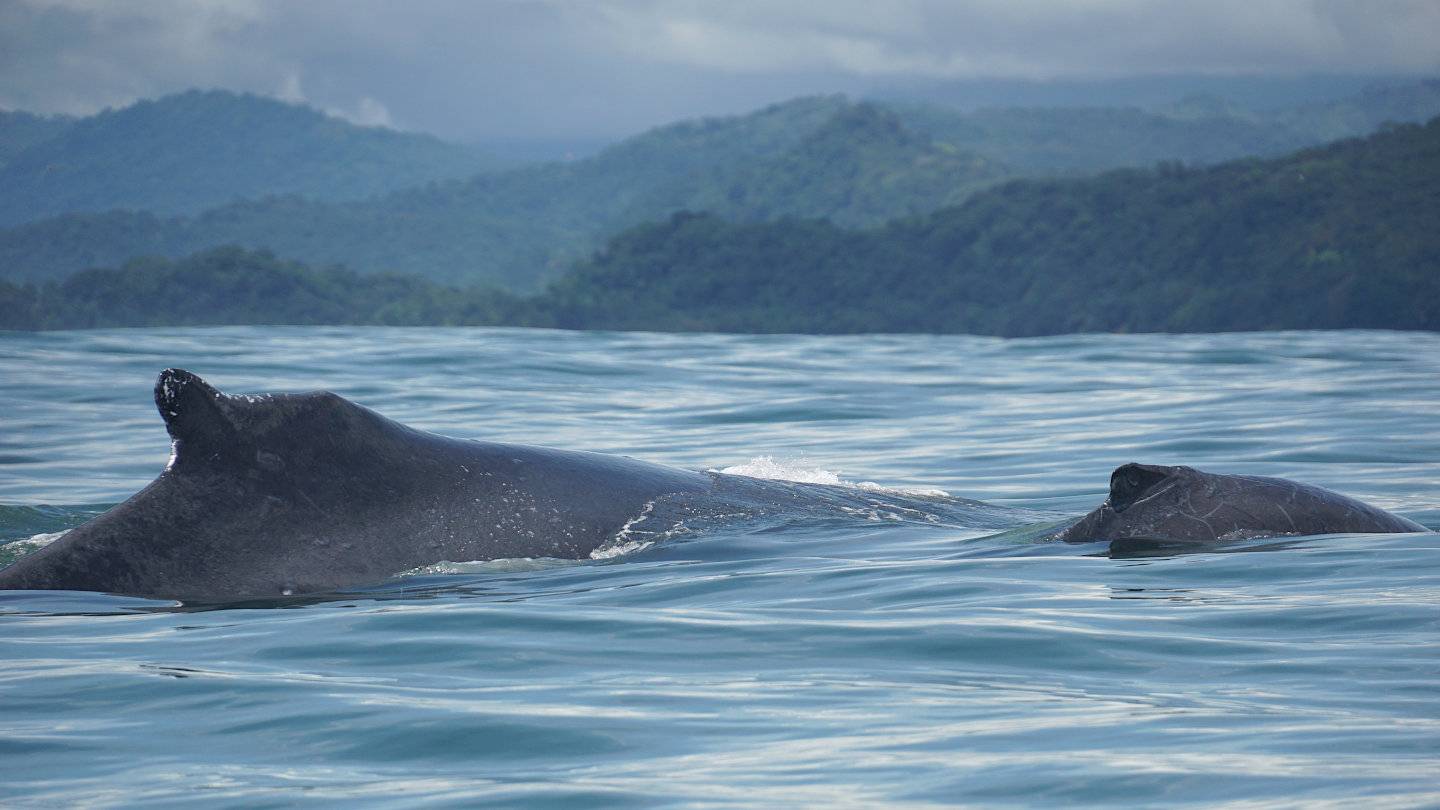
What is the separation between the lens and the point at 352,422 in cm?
777

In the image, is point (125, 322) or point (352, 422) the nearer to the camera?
point (352, 422)

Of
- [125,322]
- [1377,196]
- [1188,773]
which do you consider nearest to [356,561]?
[1188,773]

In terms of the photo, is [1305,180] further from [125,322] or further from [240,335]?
[240,335]

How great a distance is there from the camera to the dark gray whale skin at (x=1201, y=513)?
29.3ft

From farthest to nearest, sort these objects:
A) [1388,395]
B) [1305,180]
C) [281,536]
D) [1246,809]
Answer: [1305,180] < [1388,395] < [281,536] < [1246,809]

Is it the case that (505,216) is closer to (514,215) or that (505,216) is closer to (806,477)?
(514,215)

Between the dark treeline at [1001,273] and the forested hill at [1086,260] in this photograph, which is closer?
the dark treeline at [1001,273]

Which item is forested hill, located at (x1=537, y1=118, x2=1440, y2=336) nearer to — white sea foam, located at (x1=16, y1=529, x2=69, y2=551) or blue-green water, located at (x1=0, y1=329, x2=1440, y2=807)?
blue-green water, located at (x1=0, y1=329, x2=1440, y2=807)

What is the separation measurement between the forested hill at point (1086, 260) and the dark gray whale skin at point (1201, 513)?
63090 millimetres

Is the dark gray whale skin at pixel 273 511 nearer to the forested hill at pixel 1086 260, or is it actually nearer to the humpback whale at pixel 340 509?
the humpback whale at pixel 340 509

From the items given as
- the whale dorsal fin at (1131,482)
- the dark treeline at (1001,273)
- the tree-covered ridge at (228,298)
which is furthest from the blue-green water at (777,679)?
the tree-covered ridge at (228,298)

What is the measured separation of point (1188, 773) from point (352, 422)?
13.3 feet

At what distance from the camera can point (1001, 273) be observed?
A: 288 ft

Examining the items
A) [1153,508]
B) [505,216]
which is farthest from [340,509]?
[505,216]
